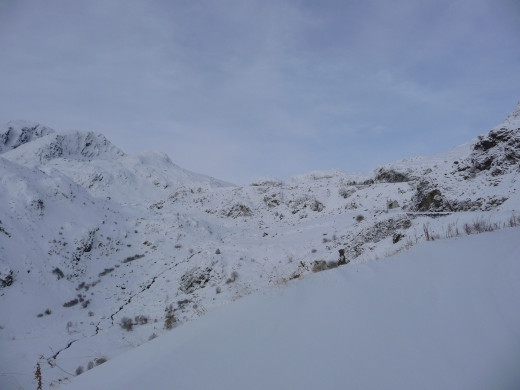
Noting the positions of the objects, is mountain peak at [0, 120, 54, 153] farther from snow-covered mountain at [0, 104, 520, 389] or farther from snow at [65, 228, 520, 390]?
snow at [65, 228, 520, 390]

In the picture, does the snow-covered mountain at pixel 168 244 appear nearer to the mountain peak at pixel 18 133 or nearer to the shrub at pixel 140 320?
the shrub at pixel 140 320

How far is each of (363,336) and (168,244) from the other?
15728 millimetres

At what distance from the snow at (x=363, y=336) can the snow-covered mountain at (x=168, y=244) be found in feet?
5.72

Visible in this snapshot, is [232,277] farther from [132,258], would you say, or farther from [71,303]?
[132,258]

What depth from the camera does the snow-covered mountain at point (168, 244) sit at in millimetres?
8492

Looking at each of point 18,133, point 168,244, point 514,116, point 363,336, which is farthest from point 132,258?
point 18,133

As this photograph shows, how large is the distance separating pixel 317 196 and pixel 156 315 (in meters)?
14.5

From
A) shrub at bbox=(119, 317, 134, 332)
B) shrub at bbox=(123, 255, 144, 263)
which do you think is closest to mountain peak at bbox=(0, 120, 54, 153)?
shrub at bbox=(123, 255, 144, 263)

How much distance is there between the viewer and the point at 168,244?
16797 millimetres

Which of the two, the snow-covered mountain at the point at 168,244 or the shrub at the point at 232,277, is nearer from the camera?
the snow-covered mountain at the point at 168,244

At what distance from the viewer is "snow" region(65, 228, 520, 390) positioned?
182 cm

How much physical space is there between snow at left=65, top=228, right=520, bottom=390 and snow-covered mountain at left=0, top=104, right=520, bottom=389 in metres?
1.74

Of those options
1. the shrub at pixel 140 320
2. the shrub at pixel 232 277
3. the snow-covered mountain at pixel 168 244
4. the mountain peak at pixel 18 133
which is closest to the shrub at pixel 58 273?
the snow-covered mountain at pixel 168 244

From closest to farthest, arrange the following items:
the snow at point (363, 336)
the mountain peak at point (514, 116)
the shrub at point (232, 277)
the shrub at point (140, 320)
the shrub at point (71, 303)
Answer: the snow at point (363, 336), the shrub at point (140, 320), the shrub at point (232, 277), the shrub at point (71, 303), the mountain peak at point (514, 116)
